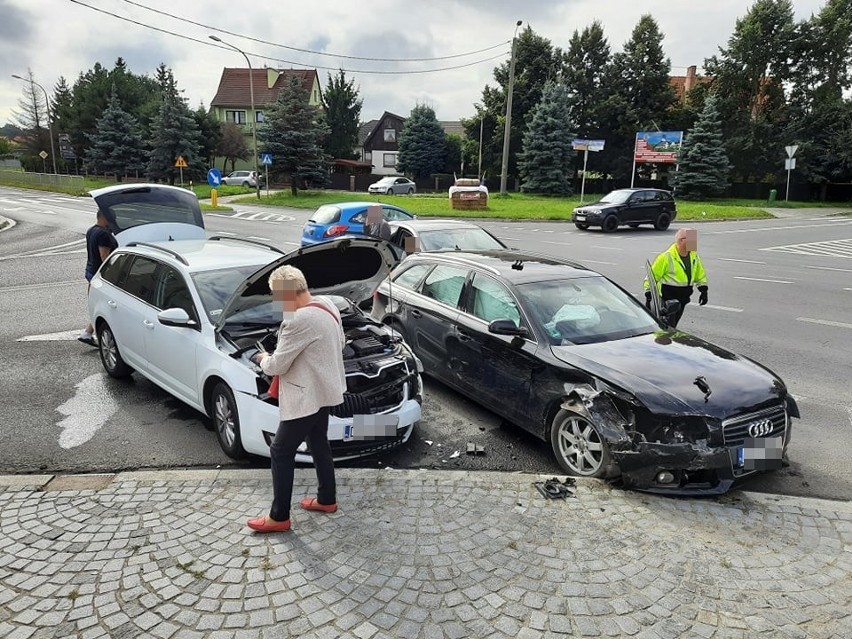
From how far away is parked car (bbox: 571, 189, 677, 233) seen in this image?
2481 cm

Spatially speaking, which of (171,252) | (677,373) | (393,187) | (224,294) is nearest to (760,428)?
(677,373)

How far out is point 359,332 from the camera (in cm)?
534

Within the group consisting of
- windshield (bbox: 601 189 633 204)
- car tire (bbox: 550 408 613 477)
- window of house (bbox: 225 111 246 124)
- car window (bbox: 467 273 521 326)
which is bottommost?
car tire (bbox: 550 408 613 477)

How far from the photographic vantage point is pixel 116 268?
6746 mm

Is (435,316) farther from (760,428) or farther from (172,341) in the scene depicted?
(760,428)

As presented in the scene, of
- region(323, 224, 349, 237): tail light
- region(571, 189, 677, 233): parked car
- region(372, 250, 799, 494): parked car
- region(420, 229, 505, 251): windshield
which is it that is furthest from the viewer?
region(571, 189, 677, 233): parked car

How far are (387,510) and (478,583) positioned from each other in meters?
0.91

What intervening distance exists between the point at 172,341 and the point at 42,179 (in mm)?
55314

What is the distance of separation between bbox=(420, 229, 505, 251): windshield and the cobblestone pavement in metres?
6.89

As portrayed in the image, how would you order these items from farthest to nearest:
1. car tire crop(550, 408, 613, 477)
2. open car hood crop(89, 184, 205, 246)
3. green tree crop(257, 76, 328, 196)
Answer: green tree crop(257, 76, 328, 196) → open car hood crop(89, 184, 205, 246) → car tire crop(550, 408, 613, 477)

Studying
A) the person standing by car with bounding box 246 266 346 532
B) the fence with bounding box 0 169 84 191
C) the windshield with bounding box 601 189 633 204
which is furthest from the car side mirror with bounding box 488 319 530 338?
the fence with bounding box 0 169 84 191

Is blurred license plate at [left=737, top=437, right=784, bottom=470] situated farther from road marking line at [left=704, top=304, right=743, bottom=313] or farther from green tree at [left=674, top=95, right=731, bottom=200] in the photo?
green tree at [left=674, top=95, right=731, bottom=200]

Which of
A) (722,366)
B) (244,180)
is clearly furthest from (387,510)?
(244,180)

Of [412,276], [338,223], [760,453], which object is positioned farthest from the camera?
[338,223]
